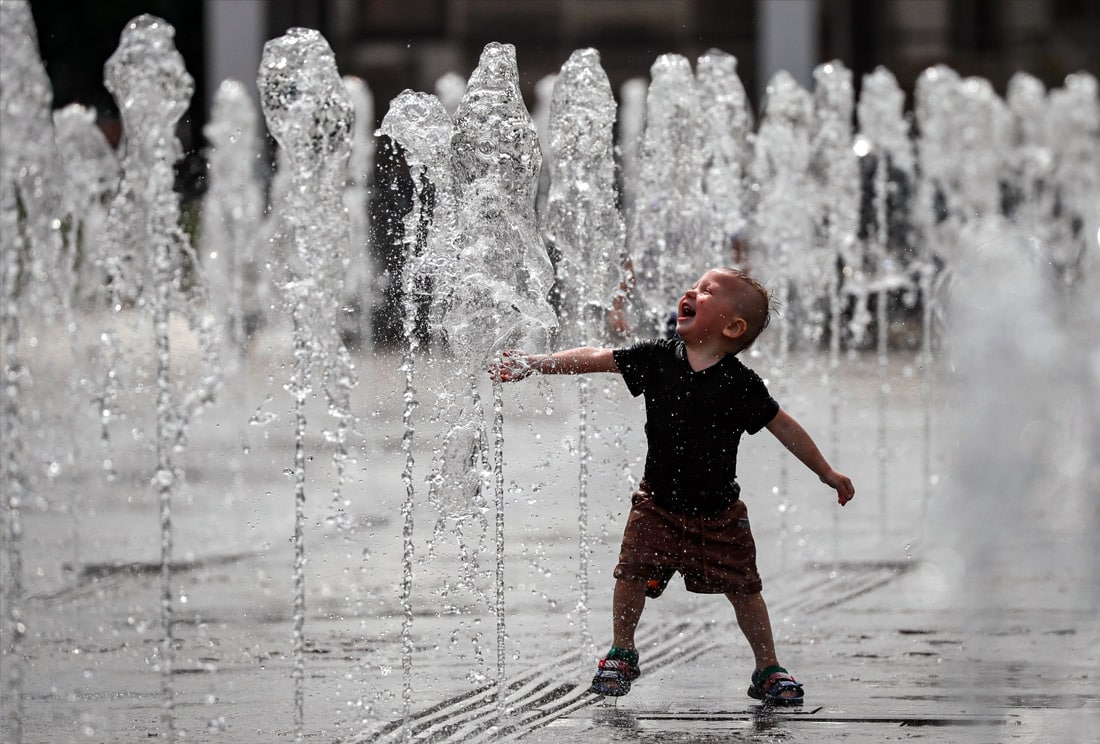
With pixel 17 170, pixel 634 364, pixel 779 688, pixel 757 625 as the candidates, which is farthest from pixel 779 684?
pixel 17 170

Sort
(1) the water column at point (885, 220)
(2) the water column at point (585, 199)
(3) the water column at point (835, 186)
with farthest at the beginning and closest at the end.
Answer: (1) the water column at point (885, 220) < (3) the water column at point (835, 186) < (2) the water column at point (585, 199)

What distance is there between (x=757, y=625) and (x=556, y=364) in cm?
76

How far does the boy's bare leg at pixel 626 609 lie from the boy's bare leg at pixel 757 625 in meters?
0.21

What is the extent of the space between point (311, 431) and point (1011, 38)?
67.4ft

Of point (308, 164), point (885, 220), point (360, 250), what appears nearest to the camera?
point (308, 164)

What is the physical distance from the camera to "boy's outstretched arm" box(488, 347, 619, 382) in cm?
425

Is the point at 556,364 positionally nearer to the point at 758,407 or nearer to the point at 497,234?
the point at 758,407

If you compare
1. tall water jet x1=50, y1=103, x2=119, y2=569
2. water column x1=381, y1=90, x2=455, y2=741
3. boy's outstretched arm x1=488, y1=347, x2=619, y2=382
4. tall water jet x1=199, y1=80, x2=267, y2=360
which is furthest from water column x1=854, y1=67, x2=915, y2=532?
boy's outstretched arm x1=488, y1=347, x2=619, y2=382

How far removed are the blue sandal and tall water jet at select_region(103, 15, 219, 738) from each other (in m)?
2.05

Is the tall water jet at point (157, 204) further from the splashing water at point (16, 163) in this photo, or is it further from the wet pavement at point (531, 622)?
the splashing water at point (16, 163)

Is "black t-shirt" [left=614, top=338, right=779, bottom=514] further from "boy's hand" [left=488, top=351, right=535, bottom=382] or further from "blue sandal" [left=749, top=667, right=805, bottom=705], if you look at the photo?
"blue sandal" [left=749, top=667, right=805, bottom=705]

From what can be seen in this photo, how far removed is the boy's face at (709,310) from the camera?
4.22 meters

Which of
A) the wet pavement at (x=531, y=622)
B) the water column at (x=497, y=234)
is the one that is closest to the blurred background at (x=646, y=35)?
the wet pavement at (x=531, y=622)

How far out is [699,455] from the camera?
427 cm
